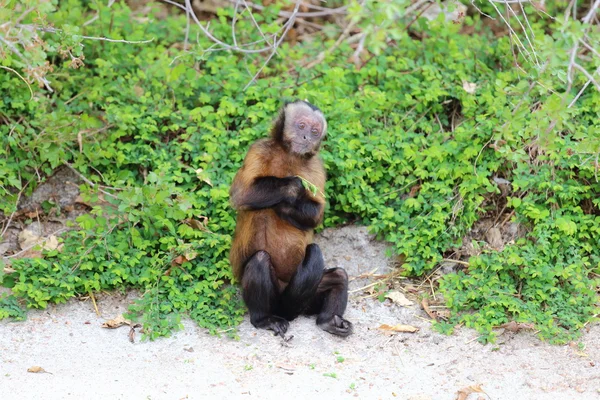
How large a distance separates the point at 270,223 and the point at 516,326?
211cm

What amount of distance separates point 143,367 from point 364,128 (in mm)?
3320

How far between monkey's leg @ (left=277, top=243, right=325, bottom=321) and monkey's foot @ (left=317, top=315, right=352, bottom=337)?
0.24m

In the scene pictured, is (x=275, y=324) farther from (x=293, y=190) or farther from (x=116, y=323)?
(x=116, y=323)

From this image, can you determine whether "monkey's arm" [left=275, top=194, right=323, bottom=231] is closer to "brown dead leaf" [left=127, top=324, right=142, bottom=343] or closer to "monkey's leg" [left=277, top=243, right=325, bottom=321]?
"monkey's leg" [left=277, top=243, right=325, bottom=321]

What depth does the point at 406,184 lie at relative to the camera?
8.07 meters

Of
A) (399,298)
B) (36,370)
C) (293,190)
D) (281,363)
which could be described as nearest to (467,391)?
(281,363)

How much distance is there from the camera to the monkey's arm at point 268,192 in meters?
6.83

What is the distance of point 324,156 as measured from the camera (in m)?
7.91

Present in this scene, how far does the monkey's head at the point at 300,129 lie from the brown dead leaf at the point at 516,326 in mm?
2069

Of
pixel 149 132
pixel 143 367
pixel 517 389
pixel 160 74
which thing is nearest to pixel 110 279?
pixel 143 367

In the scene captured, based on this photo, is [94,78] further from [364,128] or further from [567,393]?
[567,393]

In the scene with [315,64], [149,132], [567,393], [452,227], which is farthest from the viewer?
[315,64]

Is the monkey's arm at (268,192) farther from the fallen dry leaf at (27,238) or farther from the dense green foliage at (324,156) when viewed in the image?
the fallen dry leaf at (27,238)

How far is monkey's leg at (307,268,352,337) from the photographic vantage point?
6891 mm
